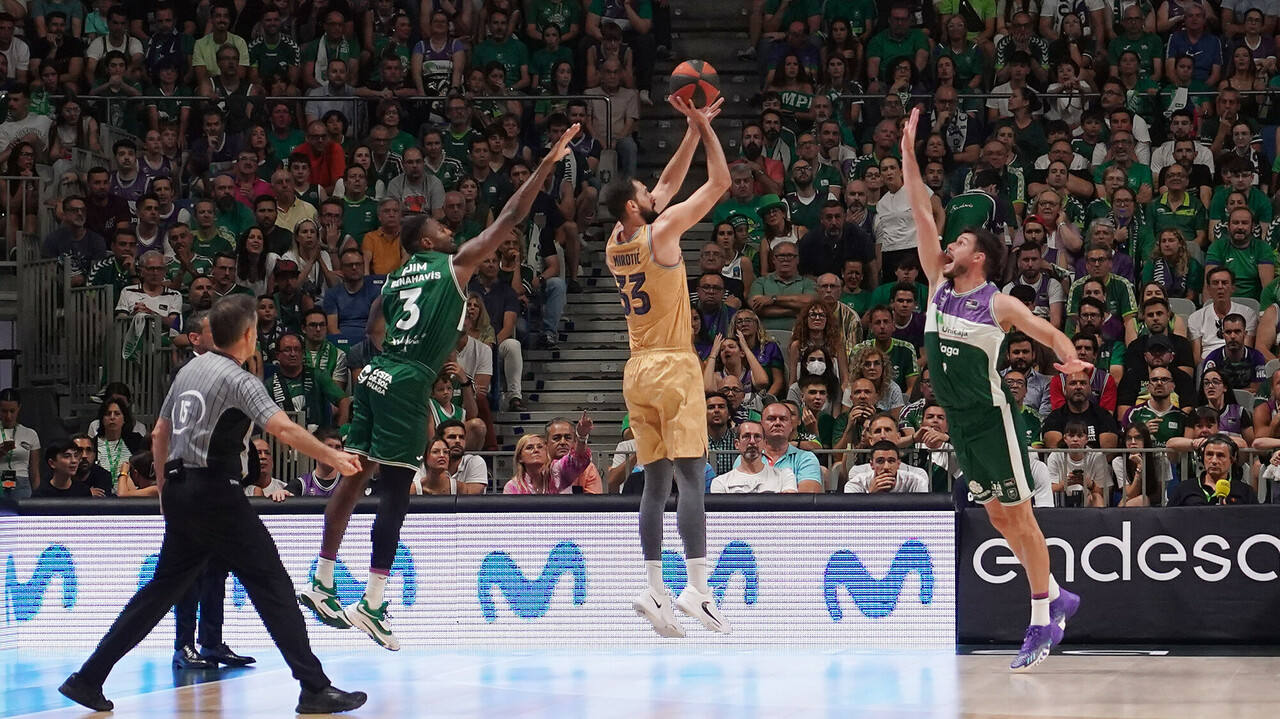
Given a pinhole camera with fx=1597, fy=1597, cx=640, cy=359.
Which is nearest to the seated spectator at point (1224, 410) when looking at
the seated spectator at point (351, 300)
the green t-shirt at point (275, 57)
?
the seated spectator at point (351, 300)

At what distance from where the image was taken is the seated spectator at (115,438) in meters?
14.5

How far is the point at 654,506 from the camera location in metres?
9.81

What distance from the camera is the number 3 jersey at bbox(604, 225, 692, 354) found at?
968cm

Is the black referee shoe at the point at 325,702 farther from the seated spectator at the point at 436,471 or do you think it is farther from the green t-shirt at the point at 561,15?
the green t-shirt at the point at 561,15

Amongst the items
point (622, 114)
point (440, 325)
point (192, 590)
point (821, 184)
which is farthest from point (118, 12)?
point (440, 325)

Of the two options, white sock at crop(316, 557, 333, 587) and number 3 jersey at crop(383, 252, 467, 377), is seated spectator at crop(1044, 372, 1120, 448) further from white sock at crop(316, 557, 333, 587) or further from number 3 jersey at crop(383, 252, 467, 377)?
white sock at crop(316, 557, 333, 587)

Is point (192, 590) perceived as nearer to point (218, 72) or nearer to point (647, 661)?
point (647, 661)

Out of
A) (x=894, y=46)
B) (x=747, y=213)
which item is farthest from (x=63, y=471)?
(x=894, y=46)

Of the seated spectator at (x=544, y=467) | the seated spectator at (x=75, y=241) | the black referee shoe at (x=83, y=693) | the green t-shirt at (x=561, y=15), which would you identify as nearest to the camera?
the black referee shoe at (x=83, y=693)

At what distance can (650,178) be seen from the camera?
1961 centimetres

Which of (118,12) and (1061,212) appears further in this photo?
(118,12)

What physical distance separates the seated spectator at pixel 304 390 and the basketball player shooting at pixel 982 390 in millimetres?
6918

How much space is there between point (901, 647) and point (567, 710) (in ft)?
12.7

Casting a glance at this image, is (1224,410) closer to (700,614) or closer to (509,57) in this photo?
(700,614)
